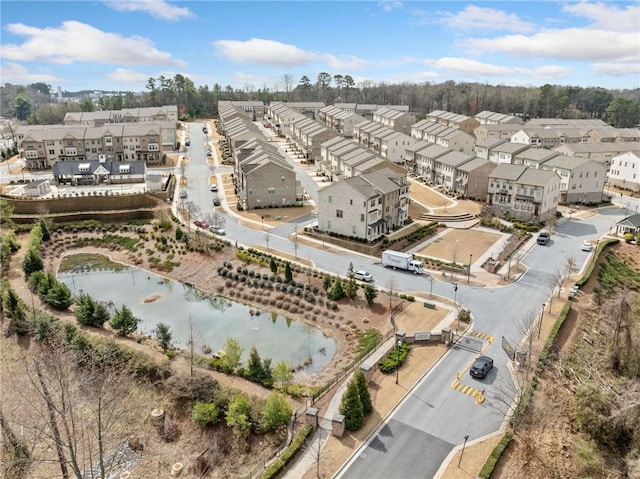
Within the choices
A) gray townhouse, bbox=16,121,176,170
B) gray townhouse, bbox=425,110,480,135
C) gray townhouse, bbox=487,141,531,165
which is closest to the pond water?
gray townhouse, bbox=16,121,176,170

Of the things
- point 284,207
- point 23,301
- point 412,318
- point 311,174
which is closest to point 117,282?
point 23,301

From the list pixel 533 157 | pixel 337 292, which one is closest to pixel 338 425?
pixel 337 292

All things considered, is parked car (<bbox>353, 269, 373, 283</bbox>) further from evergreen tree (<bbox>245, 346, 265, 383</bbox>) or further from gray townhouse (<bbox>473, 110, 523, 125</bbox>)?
gray townhouse (<bbox>473, 110, 523, 125</bbox>)

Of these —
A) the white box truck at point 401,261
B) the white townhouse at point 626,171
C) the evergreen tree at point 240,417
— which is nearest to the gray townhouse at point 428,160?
the white townhouse at point 626,171

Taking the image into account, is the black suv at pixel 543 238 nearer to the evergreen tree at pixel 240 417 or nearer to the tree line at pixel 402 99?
the evergreen tree at pixel 240 417

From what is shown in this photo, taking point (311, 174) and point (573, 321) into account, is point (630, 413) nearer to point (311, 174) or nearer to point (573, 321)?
point (573, 321)

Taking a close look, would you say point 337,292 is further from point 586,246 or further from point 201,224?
point 586,246
